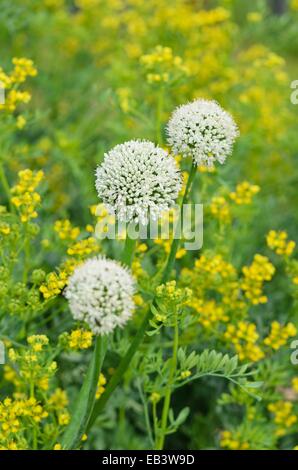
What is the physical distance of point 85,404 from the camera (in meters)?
1.69

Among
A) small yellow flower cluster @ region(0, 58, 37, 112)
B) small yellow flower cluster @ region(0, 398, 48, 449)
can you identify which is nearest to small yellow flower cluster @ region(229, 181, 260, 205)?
small yellow flower cluster @ region(0, 58, 37, 112)

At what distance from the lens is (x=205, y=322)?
7.15 ft

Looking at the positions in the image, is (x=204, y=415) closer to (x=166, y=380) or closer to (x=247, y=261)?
(x=247, y=261)

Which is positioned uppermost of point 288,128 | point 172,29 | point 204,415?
point 172,29

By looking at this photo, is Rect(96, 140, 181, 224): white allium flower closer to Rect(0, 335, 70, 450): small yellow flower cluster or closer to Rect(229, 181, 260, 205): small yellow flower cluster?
Rect(0, 335, 70, 450): small yellow flower cluster

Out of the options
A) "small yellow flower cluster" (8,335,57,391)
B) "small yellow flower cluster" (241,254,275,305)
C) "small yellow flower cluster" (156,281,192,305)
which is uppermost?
"small yellow flower cluster" (241,254,275,305)

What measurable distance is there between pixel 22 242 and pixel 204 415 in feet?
3.81

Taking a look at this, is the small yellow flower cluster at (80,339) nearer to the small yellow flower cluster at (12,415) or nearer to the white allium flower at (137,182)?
the small yellow flower cluster at (12,415)

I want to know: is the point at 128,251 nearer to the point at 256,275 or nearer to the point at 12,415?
the point at 12,415

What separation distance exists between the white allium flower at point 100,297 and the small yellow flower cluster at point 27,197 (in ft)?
2.04

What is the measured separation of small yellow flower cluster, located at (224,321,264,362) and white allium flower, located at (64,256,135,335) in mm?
785

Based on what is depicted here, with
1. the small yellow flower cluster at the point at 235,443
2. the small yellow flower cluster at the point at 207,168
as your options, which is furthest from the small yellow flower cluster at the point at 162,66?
the small yellow flower cluster at the point at 235,443

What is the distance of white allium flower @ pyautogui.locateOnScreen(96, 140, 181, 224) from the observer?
155 centimetres
